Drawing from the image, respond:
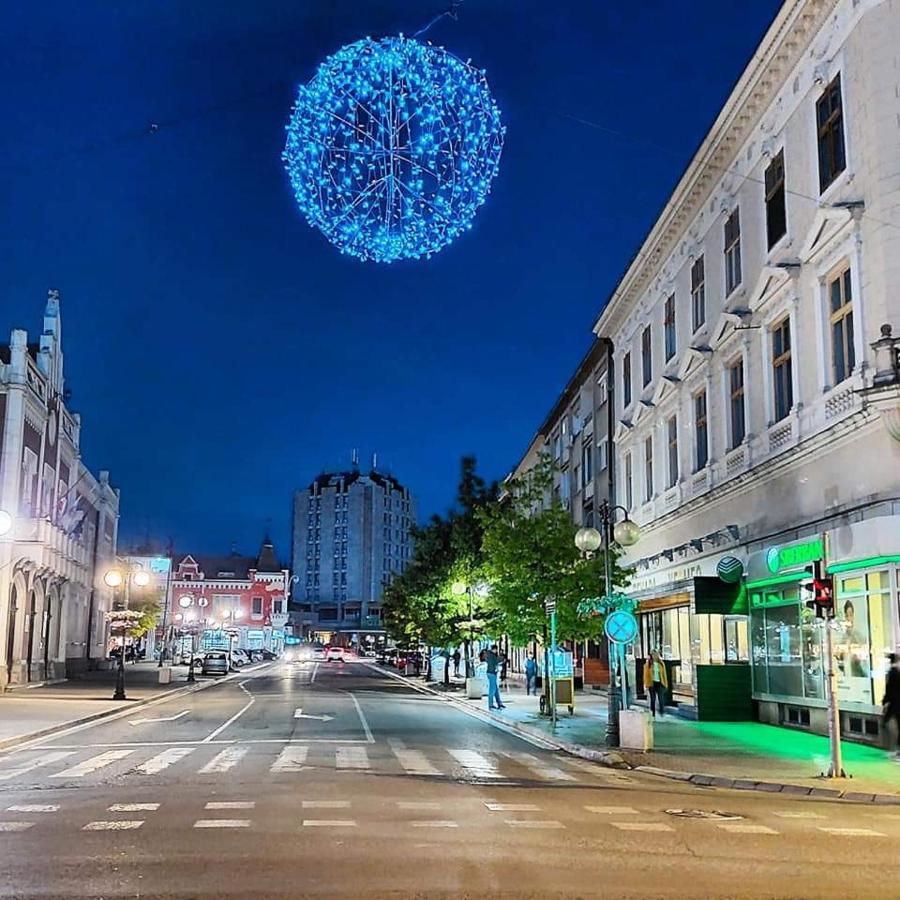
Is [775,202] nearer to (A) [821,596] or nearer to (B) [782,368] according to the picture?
(B) [782,368]

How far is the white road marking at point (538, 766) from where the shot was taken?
56.6ft

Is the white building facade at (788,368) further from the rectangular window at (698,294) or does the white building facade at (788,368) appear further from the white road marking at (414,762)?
the white road marking at (414,762)

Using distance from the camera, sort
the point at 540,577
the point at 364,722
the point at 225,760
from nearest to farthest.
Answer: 1. the point at 225,760
2. the point at 364,722
3. the point at 540,577

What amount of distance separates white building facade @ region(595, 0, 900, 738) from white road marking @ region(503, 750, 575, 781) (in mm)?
5064

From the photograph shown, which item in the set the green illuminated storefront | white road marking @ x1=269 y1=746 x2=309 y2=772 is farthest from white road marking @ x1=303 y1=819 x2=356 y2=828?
the green illuminated storefront

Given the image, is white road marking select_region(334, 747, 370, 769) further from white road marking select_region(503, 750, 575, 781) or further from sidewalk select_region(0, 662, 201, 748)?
sidewalk select_region(0, 662, 201, 748)

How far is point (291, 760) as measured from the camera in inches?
727

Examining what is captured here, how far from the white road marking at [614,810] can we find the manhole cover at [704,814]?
46 cm

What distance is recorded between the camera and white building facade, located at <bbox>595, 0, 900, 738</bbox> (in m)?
20.7

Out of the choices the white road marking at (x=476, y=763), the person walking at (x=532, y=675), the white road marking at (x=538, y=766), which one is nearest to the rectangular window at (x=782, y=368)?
the white road marking at (x=538, y=766)

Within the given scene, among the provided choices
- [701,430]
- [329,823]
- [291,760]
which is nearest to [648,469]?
[701,430]

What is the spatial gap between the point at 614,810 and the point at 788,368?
15.1m

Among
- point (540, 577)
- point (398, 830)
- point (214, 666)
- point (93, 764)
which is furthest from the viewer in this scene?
point (214, 666)

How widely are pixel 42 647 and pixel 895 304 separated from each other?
4147 cm
